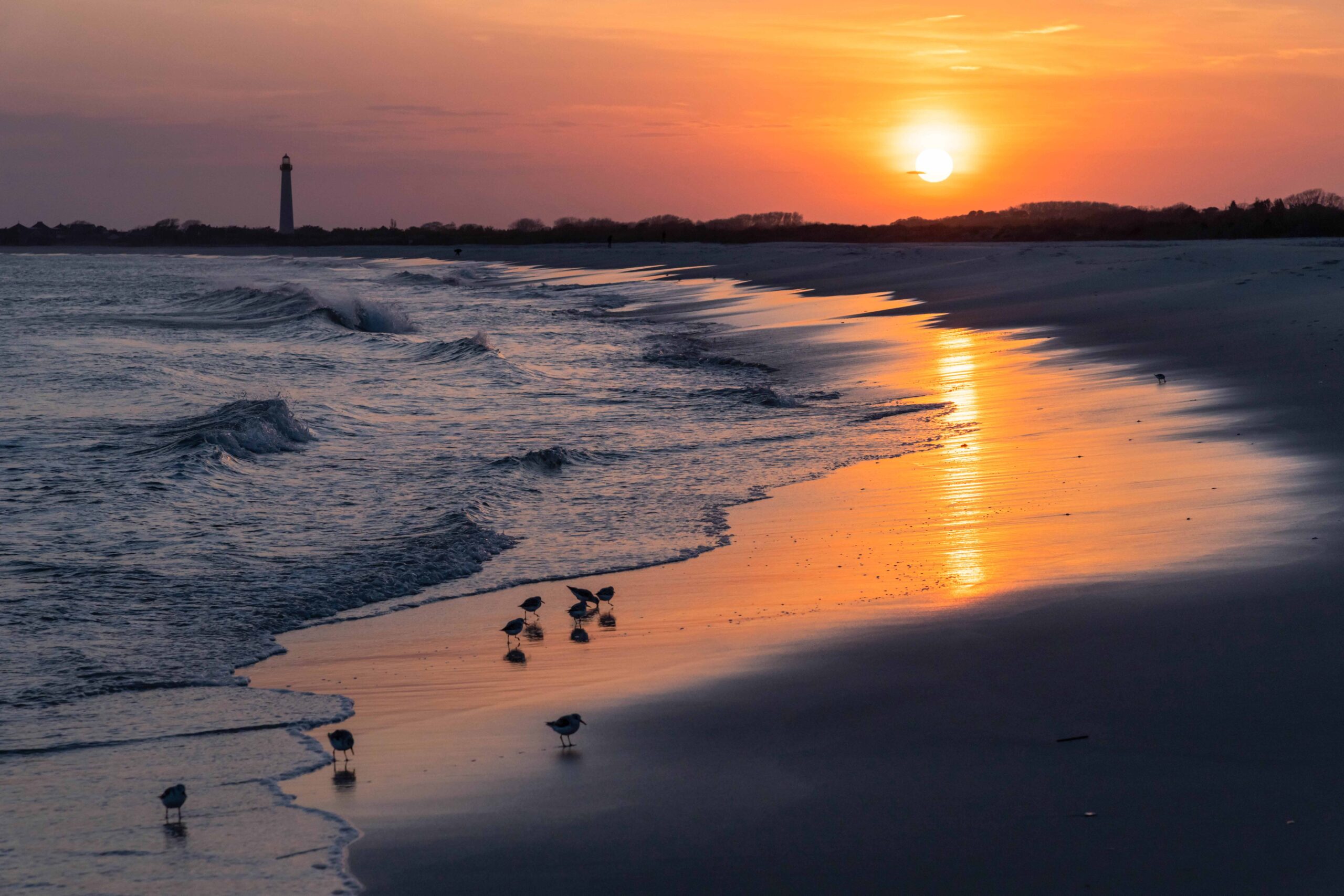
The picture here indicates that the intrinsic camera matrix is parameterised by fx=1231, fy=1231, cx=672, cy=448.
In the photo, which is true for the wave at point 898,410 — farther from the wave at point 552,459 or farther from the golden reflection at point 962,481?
the wave at point 552,459

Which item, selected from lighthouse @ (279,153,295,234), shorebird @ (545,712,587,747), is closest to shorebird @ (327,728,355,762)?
shorebird @ (545,712,587,747)

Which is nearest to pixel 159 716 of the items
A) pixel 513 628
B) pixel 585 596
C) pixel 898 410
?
pixel 513 628

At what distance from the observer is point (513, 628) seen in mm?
6922

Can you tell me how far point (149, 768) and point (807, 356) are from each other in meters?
17.6

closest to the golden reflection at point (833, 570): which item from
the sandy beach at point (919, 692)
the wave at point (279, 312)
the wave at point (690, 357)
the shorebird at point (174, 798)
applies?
the sandy beach at point (919, 692)

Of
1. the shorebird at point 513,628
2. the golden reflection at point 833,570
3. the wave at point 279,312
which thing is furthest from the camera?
the wave at point 279,312

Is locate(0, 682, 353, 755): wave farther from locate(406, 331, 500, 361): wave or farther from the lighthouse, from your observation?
the lighthouse

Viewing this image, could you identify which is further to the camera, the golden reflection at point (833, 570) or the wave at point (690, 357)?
the wave at point (690, 357)

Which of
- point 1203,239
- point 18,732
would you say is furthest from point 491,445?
point 1203,239

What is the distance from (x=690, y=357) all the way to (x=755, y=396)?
20.2 feet

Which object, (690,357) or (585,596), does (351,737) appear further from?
(690,357)

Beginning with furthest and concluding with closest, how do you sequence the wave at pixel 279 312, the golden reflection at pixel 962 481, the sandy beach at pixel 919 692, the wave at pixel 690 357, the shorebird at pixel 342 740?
the wave at pixel 279 312
the wave at pixel 690 357
the golden reflection at pixel 962 481
the shorebird at pixel 342 740
the sandy beach at pixel 919 692

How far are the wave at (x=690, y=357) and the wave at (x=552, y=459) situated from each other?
782 centimetres

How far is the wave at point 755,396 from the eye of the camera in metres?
16.7
